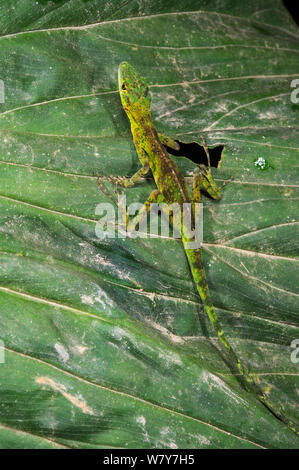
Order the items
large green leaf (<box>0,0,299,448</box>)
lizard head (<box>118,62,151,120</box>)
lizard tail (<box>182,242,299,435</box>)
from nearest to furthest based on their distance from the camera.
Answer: large green leaf (<box>0,0,299,448</box>) → lizard tail (<box>182,242,299,435</box>) → lizard head (<box>118,62,151,120</box>)

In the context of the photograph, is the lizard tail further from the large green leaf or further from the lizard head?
the lizard head

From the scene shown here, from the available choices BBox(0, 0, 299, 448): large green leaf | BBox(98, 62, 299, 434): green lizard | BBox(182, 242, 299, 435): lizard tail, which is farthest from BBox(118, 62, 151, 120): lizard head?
BBox(182, 242, 299, 435): lizard tail

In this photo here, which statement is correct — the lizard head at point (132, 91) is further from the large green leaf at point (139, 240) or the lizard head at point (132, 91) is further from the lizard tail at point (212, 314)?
the lizard tail at point (212, 314)

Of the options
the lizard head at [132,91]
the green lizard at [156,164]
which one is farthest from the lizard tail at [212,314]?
the lizard head at [132,91]

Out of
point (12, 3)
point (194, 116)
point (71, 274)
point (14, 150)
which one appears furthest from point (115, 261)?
point (12, 3)

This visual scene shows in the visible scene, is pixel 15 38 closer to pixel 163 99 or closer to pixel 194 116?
pixel 163 99
